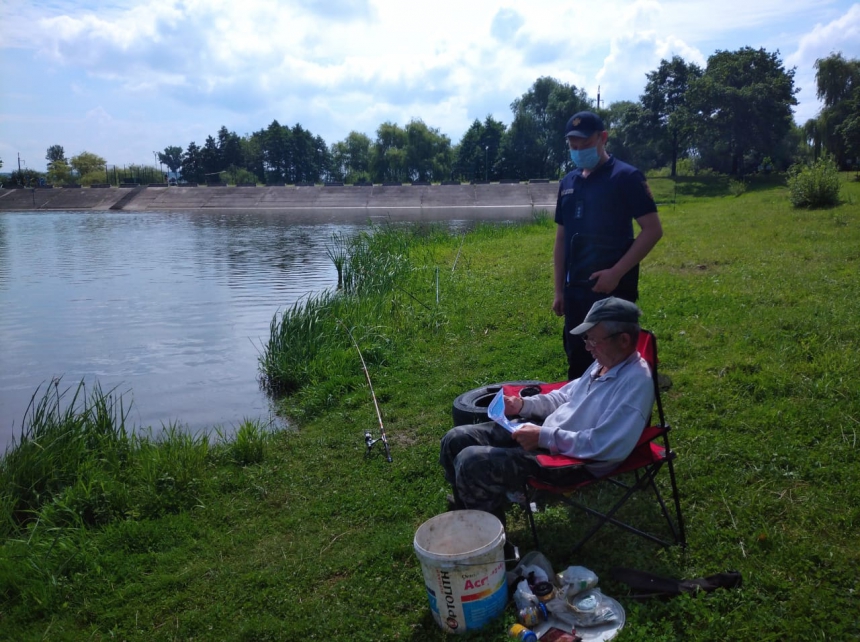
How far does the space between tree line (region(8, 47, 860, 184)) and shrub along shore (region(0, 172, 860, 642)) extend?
83.0 feet

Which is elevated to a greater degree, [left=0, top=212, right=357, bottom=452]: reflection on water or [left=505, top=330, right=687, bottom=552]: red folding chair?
[left=505, top=330, right=687, bottom=552]: red folding chair

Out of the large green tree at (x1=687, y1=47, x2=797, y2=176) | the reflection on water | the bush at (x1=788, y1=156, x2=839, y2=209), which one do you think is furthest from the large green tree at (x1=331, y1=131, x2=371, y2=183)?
the bush at (x1=788, y1=156, x2=839, y2=209)

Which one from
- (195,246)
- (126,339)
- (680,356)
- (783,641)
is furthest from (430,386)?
(195,246)

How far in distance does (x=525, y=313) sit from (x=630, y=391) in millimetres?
6184

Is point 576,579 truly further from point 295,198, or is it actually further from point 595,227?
point 295,198

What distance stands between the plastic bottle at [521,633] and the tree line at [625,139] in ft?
96.6

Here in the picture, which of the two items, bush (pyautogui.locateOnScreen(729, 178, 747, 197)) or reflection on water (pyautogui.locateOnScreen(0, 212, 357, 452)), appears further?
bush (pyautogui.locateOnScreen(729, 178, 747, 197))

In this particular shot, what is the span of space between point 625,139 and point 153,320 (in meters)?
54.1

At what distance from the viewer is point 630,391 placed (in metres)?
3.24

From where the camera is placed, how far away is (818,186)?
17.6 m

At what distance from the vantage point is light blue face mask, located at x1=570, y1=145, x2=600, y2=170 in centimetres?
421

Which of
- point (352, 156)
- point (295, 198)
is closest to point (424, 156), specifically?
point (352, 156)

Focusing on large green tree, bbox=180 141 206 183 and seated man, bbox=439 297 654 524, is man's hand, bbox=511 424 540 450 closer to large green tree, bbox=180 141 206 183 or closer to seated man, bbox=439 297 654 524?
seated man, bbox=439 297 654 524

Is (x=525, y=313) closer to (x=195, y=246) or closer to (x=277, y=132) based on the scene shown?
(x=195, y=246)
